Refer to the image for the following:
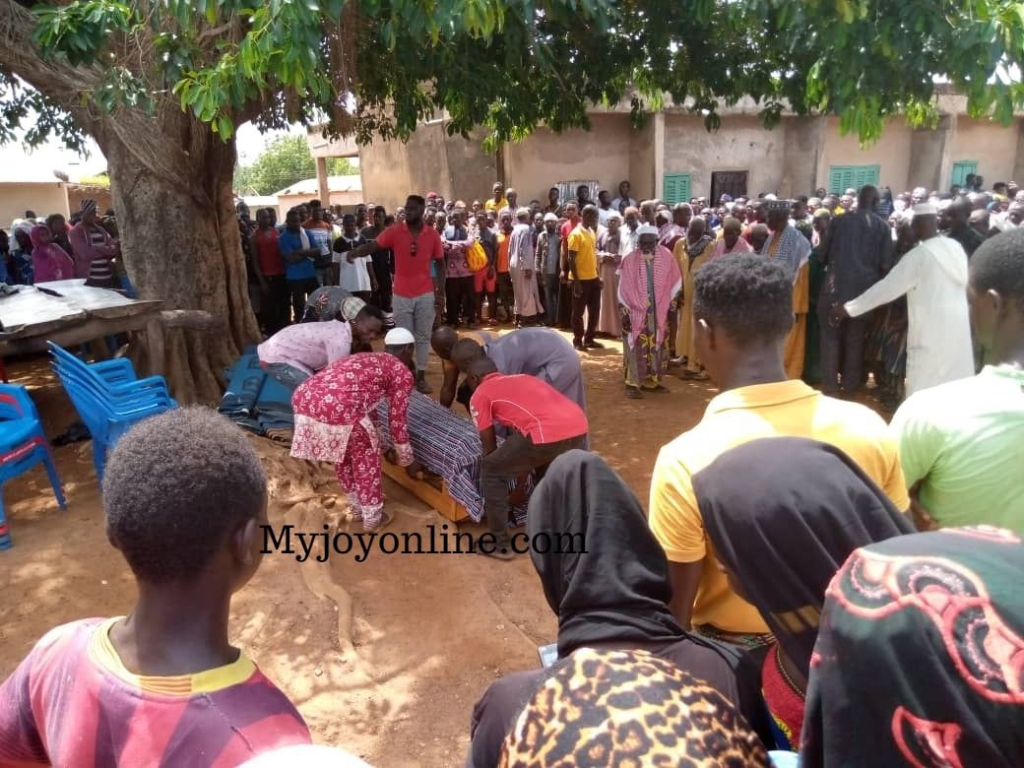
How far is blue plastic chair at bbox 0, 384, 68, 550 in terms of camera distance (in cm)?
435

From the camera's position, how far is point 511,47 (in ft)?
16.4

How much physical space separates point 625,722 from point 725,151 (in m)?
15.9

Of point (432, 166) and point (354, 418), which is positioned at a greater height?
point (432, 166)

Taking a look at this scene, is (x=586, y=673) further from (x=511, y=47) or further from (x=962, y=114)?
(x=962, y=114)

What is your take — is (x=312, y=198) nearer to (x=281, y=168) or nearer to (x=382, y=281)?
(x=382, y=281)

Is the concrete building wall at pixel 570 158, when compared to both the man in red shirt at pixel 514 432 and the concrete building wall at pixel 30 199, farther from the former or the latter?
the concrete building wall at pixel 30 199

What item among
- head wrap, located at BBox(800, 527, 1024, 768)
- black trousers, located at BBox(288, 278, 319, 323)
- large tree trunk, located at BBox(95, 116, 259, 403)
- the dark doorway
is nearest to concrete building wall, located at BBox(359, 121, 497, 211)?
black trousers, located at BBox(288, 278, 319, 323)

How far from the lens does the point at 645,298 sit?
22.7 ft

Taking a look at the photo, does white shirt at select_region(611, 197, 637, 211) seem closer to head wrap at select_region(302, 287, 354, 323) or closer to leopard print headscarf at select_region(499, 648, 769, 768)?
head wrap at select_region(302, 287, 354, 323)

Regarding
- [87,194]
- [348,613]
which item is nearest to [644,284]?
[348,613]

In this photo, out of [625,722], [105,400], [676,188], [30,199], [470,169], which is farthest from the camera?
[30,199]

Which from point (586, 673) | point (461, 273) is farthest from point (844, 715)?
point (461, 273)

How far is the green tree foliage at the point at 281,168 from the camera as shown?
4888 centimetres

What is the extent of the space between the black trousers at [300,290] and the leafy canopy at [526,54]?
2.76 metres
